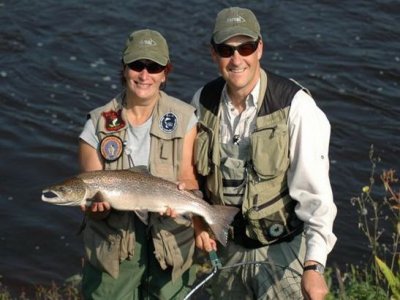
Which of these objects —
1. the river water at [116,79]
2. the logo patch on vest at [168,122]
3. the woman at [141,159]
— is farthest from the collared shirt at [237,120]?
the river water at [116,79]

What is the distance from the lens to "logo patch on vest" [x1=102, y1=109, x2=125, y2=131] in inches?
218

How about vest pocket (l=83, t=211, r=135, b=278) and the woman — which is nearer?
the woman

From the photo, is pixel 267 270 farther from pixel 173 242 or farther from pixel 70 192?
pixel 70 192

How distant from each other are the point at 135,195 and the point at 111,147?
32 cm

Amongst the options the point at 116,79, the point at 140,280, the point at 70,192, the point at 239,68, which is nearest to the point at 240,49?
the point at 239,68

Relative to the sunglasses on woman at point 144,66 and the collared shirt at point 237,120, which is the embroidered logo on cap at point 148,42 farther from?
the collared shirt at point 237,120

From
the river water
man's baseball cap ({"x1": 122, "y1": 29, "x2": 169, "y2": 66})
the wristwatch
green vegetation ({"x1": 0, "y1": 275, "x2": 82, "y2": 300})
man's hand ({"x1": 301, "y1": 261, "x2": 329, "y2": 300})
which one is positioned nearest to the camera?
man's hand ({"x1": 301, "y1": 261, "x2": 329, "y2": 300})

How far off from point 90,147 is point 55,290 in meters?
3.36

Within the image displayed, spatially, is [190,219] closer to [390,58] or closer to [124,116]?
[124,116]

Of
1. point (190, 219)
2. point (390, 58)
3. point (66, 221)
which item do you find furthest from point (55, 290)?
point (390, 58)

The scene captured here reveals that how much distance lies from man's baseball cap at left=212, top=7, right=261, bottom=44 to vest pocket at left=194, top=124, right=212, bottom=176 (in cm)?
56

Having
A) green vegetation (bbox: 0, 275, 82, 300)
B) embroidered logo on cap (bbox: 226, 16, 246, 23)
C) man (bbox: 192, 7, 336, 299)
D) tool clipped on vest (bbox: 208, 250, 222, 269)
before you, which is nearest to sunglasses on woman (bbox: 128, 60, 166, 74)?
man (bbox: 192, 7, 336, 299)

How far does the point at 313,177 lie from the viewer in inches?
207

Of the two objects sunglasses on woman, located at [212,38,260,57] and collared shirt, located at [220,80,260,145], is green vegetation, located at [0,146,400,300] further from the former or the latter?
sunglasses on woman, located at [212,38,260,57]
